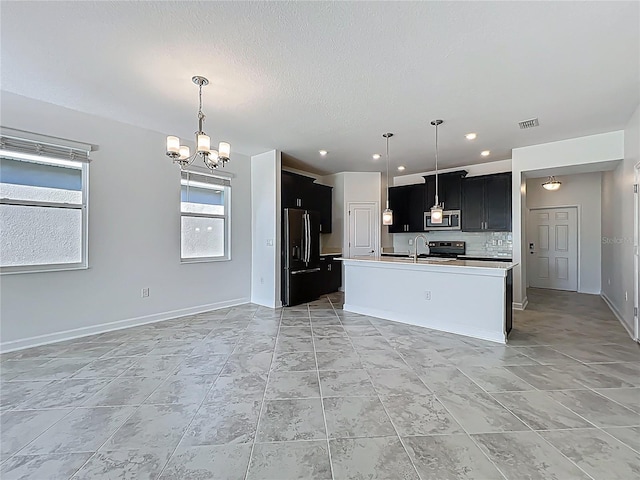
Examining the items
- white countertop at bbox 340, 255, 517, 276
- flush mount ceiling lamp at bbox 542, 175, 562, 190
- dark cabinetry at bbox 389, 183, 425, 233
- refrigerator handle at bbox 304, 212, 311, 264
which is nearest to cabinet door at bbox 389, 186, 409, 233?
dark cabinetry at bbox 389, 183, 425, 233

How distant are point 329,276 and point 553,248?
17.3ft

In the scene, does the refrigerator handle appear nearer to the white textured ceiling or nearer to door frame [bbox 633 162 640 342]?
the white textured ceiling

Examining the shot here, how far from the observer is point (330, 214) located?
23.1ft

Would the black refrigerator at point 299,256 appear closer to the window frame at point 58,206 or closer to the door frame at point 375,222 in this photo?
the door frame at point 375,222

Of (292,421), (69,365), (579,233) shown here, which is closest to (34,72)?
(69,365)

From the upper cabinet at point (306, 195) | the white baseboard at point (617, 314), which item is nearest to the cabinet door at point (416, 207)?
the upper cabinet at point (306, 195)

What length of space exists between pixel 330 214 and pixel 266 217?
2.02m

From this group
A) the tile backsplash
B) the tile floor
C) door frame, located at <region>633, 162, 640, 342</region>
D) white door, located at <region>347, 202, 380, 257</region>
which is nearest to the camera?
the tile floor

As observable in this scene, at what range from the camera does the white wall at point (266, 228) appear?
209 inches

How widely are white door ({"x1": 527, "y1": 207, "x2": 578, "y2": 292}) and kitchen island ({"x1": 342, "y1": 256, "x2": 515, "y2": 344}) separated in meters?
4.15

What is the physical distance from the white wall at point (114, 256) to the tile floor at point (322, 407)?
0.36m

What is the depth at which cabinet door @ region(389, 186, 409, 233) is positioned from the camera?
709 centimetres

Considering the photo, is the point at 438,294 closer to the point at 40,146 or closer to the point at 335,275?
the point at 335,275

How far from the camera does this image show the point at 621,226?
14.4ft
